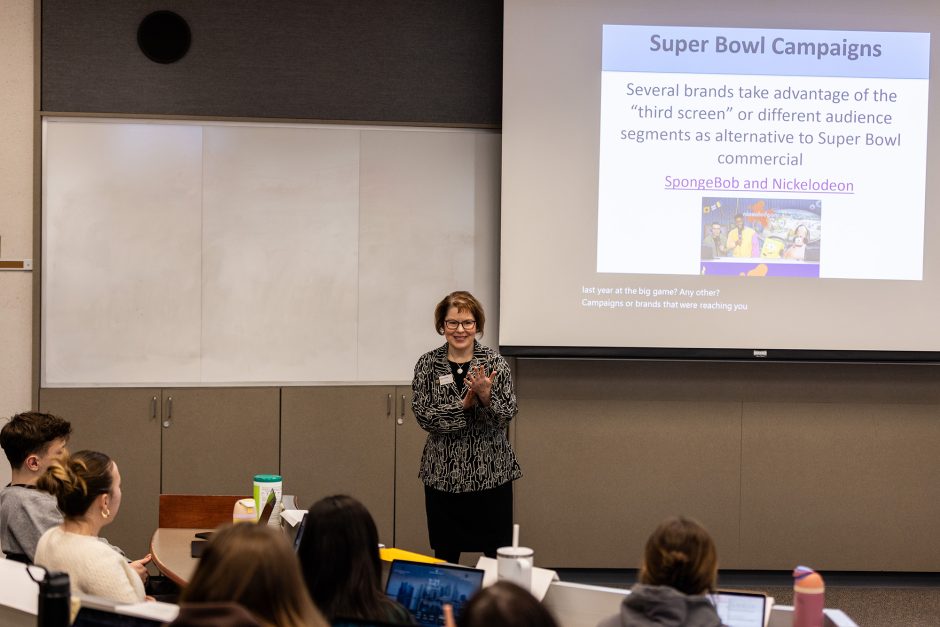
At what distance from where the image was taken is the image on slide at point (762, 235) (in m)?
5.21

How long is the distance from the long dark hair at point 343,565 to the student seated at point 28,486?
3.95ft

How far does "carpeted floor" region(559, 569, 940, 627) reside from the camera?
5016 mm

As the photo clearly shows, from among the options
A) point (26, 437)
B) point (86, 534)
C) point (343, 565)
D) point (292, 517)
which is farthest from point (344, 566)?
point (26, 437)

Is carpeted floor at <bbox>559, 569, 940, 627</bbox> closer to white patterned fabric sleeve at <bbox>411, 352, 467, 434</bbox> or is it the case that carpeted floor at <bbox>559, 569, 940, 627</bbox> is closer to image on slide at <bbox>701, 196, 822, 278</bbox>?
image on slide at <bbox>701, 196, 822, 278</bbox>

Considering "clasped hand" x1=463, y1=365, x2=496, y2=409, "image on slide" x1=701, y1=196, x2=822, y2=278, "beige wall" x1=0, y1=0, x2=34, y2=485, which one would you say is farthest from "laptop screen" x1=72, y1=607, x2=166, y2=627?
"image on slide" x1=701, y1=196, x2=822, y2=278

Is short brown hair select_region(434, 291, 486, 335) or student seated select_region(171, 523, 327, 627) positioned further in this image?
short brown hair select_region(434, 291, 486, 335)

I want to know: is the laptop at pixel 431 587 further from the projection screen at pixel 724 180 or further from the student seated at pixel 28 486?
the projection screen at pixel 724 180

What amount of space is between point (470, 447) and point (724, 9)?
113 inches

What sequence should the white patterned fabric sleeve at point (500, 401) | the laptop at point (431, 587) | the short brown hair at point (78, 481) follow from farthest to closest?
the white patterned fabric sleeve at point (500, 401), the short brown hair at point (78, 481), the laptop at point (431, 587)

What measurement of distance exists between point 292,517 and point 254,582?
1744 millimetres

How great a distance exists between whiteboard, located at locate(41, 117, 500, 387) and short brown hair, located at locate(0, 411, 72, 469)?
1.91 meters

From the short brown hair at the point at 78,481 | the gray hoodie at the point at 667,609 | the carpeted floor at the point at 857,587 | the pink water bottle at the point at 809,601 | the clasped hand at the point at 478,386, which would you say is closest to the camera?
the gray hoodie at the point at 667,609

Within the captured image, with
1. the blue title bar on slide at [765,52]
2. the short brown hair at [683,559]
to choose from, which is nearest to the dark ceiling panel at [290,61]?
the blue title bar on slide at [765,52]

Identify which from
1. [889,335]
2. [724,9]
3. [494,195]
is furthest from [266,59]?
[889,335]
